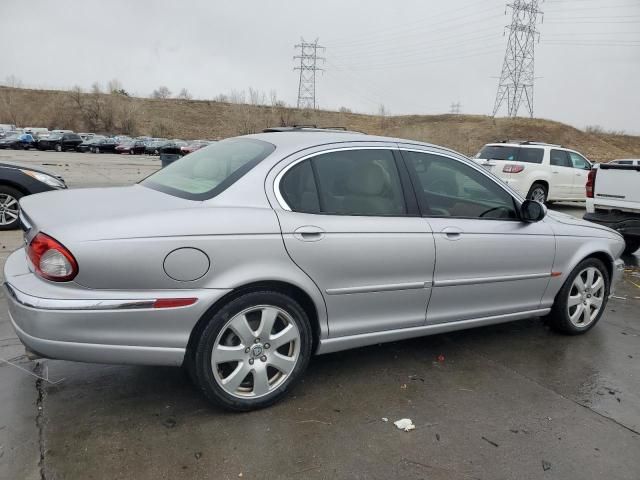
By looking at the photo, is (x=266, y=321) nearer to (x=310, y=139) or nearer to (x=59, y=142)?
(x=310, y=139)

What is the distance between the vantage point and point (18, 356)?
3.59 metres

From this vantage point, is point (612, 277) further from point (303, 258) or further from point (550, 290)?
point (303, 258)

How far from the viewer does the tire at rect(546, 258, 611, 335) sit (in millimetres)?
4320

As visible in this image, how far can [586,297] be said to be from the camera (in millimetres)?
4469

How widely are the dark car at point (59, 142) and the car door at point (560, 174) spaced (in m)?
39.9

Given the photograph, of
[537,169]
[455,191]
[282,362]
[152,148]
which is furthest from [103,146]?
[282,362]

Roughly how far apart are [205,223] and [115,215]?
46cm

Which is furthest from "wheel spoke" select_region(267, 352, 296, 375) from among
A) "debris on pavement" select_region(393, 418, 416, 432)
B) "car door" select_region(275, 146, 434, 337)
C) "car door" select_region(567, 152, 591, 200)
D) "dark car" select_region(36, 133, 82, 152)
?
"dark car" select_region(36, 133, 82, 152)

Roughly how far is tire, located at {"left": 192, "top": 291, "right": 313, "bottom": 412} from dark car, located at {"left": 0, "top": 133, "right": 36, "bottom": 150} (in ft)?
143

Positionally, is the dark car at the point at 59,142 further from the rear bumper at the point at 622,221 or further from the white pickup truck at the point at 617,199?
the rear bumper at the point at 622,221

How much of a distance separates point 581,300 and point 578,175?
10805 millimetres

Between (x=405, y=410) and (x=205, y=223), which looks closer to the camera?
(x=205, y=223)

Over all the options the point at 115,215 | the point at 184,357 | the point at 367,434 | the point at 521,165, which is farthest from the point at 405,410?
the point at 521,165

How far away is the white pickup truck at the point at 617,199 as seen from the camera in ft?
23.6
